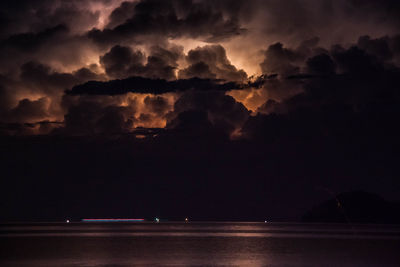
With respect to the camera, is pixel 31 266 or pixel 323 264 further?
pixel 323 264

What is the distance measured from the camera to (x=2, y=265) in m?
57.8

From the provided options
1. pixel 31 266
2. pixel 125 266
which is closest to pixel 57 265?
pixel 31 266

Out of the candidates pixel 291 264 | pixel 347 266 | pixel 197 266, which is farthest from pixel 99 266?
pixel 347 266

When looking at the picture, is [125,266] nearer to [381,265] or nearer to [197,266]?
[197,266]

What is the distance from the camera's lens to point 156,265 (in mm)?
58219

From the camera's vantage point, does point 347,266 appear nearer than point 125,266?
No

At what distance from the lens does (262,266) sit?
190 feet

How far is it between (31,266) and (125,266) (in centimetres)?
1051

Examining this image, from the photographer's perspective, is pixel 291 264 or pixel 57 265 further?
pixel 291 264

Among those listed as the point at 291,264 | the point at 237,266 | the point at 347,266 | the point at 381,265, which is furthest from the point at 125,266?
the point at 381,265

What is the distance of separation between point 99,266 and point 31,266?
7.72 metres

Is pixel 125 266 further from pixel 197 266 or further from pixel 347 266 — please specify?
pixel 347 266

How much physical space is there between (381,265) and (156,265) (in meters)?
26.7

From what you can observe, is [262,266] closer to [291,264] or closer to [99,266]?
[291,264]
